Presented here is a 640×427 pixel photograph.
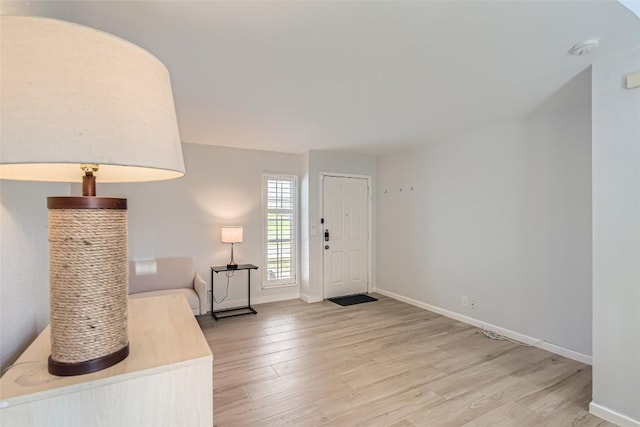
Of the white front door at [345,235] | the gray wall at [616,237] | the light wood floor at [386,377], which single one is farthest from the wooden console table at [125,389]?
the white front door at [345,235]

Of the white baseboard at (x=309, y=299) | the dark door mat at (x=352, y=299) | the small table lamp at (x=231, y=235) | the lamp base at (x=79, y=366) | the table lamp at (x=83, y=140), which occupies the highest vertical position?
the table lamp at (x=83, y=140)

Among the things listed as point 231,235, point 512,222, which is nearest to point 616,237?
point 512,222

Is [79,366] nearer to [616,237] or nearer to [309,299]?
[616,237]

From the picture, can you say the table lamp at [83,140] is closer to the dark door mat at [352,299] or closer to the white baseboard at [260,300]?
the white baseboard at [260,300]

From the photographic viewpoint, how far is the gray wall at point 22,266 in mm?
815

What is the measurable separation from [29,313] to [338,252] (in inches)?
167

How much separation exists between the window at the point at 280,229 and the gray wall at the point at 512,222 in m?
1.74

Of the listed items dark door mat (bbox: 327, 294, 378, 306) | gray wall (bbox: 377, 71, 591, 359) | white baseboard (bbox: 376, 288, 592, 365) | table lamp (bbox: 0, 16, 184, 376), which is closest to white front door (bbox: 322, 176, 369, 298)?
dark door mat (bbox: 327, 294, 378, 306)

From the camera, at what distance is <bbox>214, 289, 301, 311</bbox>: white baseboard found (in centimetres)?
437

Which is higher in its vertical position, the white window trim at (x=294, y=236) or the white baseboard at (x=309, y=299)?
the white window trim at (x=294, y=236)

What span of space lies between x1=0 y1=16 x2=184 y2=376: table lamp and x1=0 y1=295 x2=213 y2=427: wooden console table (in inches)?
1.9

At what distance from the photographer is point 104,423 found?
76cm

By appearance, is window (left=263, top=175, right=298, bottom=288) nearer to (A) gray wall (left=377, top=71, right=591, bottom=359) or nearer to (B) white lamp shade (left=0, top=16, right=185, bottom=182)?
(A) gray wall (left=377, top=71, right=591, bottom=359)

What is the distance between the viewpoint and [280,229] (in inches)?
190
